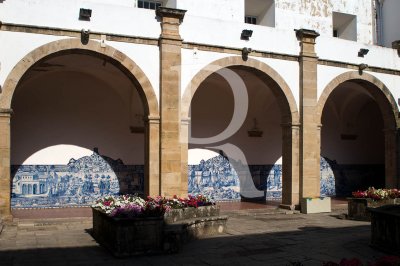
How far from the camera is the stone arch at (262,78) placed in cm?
1292

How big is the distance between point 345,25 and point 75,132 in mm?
10556

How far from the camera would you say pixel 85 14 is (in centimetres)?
1180

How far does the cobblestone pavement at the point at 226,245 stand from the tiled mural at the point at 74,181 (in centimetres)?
280

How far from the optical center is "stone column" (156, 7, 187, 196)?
488 inches

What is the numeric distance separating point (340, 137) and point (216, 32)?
28.0 ft

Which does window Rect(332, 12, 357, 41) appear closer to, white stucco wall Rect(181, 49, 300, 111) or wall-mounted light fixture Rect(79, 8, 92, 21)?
white stucco wall Rect(181, 49, 300, 111)

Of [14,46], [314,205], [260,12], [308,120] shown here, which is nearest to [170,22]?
[14,46]

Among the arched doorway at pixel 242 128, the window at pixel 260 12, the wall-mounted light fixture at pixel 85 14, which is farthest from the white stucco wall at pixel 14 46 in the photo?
the window at pixel 260 12

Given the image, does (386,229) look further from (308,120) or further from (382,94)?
(382,94)

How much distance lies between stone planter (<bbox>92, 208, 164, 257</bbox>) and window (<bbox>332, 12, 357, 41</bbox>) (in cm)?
1204

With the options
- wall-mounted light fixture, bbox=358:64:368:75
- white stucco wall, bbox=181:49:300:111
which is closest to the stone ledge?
white stucco wall, bbox=181:49:300:111

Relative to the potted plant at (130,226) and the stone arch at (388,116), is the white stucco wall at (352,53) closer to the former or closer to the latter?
the stone arch at (388,116)

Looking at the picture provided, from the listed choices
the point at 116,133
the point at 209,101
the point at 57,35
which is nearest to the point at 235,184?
the point at 209,101

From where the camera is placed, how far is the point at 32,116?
14648 millimetres
